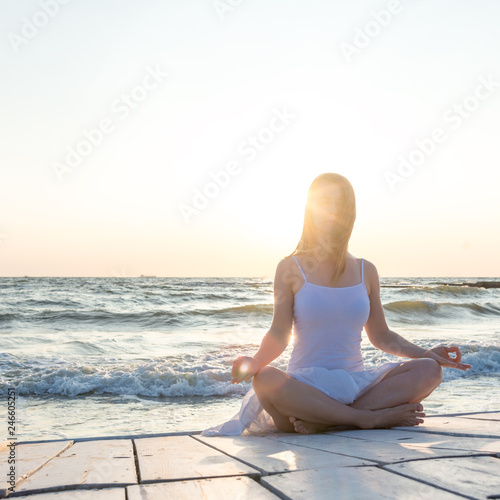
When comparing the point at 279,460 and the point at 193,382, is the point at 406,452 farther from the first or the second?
the point at 193,382

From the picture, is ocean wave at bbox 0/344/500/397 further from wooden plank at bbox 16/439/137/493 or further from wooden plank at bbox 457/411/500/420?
wooden plank at bbox 16/439/137/493

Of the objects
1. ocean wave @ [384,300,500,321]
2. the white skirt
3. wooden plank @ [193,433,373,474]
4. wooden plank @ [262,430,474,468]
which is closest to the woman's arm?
the white skirt

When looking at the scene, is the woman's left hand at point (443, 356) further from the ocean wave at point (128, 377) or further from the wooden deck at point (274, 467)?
the ocean wave at point (128, 377)

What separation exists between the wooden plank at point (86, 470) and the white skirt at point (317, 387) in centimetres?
70

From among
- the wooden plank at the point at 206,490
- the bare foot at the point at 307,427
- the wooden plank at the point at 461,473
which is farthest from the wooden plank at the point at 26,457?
the wooden plank at the point at 461,473

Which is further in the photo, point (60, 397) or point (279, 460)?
point (60, 397)

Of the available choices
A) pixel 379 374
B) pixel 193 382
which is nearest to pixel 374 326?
pixel 379 374

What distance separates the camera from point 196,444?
8.77ft

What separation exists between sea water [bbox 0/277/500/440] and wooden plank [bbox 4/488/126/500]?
286 centimetres

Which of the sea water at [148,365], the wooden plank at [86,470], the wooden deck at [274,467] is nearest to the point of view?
the wooden deck at [274,467]

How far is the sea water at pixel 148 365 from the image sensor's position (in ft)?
17.2

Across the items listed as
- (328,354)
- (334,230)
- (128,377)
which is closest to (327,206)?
(334,230)

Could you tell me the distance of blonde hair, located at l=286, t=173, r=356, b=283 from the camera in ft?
10.4

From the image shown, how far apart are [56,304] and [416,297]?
1590 cm
